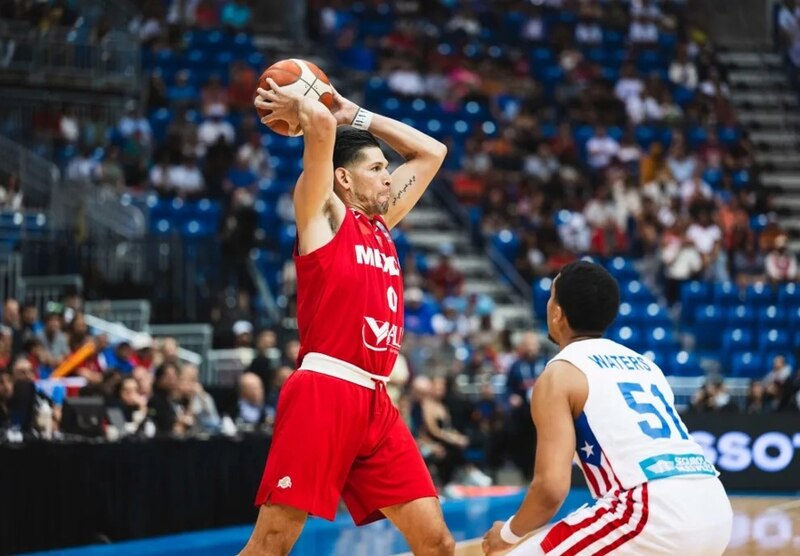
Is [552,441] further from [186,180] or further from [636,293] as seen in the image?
[636,293]

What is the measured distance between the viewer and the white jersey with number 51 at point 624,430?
453 cm

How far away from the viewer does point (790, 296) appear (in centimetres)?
2012

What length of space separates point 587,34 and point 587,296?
21650mm

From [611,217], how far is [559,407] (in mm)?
17328

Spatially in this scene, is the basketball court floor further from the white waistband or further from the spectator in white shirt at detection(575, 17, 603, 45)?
the spectator in white shirt at detection(575, 17, 603, 45)

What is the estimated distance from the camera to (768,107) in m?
26.2

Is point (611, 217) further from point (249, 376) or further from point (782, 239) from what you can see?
point (249, 376)

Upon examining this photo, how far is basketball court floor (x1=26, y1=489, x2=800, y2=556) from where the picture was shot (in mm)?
10508

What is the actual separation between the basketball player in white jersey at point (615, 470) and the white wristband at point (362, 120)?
1966 mm

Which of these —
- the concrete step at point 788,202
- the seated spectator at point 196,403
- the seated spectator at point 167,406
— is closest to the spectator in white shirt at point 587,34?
the concrete step at point 788,202

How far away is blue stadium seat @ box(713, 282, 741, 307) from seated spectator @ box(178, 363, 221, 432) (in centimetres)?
911

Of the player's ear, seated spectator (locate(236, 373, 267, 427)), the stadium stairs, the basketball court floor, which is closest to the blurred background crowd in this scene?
seated spectator (locate(236, 373, 267, 427))

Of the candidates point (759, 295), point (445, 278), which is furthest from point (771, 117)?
point (445, 278)

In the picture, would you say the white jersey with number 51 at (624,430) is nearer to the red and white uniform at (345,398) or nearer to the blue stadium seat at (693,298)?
the red and white uniform at (345,398)
